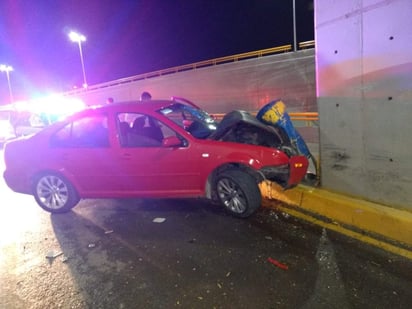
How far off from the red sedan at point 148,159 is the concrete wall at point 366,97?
0.59m

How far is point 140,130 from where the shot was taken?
4848mm

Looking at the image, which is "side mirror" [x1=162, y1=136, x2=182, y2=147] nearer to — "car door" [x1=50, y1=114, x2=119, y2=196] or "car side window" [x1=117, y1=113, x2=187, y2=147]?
"car side window" [x1=117, y1=113, x2=187, y2=147]

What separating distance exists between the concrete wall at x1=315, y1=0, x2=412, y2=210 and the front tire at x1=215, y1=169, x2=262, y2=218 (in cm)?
107

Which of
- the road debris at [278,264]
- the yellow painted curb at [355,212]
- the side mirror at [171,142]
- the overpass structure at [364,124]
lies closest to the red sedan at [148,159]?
the side mirror at [171,142]

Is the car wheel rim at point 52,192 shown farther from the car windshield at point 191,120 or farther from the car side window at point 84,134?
the car windshield at point 191,120

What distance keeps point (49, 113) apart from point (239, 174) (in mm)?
11513

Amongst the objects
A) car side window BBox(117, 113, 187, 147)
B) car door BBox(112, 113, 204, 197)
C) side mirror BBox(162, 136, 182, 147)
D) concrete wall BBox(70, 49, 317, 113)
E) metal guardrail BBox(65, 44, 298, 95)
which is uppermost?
metal guardrail BBox(65, 44, 298, 95)

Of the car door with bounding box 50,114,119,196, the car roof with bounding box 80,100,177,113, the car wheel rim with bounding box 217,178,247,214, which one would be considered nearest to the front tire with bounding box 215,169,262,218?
the car wheel rim with bounding box 217,178,247,214

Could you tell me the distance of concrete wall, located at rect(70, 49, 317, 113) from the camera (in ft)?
72.2

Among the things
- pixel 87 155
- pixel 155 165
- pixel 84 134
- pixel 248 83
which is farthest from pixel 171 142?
pixel 248 83

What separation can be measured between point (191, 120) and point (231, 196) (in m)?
1.68

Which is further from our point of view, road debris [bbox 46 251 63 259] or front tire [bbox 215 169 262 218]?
front tire [bbox 215 169 262 218]

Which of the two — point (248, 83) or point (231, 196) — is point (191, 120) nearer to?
point (231, 196)

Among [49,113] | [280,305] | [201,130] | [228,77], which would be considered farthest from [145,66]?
[280,305]
